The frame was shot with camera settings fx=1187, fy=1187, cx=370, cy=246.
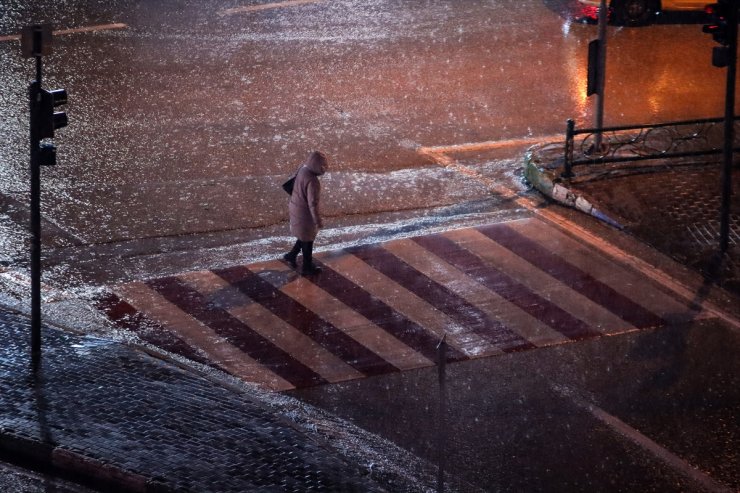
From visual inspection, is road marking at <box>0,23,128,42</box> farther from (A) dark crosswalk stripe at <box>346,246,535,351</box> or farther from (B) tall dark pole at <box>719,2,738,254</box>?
(B) tall dark pole at <box>719,2,738,254</box>

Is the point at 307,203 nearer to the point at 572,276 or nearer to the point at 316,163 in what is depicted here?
the point at 316,163

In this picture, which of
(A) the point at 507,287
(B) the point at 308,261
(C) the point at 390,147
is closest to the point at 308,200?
(B) the point at 308,261

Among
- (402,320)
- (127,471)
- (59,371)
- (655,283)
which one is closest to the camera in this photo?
(127,471)

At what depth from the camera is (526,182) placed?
15.8 metres

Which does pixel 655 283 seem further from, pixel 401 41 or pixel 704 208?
pixel 401 41

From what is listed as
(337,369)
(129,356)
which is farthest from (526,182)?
(129,356)

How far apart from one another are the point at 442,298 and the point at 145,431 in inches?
163

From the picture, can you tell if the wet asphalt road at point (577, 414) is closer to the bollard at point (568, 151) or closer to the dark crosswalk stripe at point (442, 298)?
the dark crosswalk stripe at point (442, 298)

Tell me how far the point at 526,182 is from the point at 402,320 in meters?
4.32

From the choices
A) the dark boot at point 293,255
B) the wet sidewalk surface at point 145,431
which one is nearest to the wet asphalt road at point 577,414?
the wet sidewalk surface at point 145,431

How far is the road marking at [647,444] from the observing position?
9.41 meters

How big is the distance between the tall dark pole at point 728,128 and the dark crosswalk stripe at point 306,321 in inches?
186

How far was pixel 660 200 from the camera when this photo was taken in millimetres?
14922

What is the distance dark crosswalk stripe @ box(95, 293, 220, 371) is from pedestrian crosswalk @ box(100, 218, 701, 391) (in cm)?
Answer: 1
